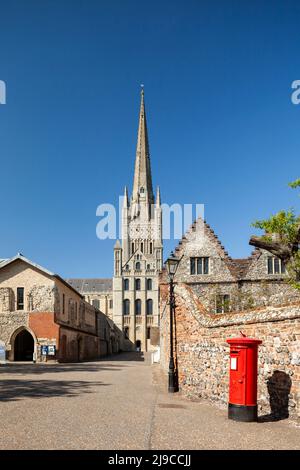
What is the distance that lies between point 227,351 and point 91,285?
112m

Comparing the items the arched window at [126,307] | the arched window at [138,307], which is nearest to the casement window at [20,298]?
the arched window at [126,307]

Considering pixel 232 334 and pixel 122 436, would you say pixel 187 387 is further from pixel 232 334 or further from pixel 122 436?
pixel 122 436

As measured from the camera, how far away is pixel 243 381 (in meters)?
9.62

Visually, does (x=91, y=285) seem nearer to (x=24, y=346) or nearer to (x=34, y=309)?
(x=24, y=346)

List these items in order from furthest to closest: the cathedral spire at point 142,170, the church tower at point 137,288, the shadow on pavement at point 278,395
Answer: the cathedral spire at point 142,170 < the church tower at point 137,288 < the shadow on pavement at point 278,395

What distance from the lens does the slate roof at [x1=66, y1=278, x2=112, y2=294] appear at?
120819 millimetres

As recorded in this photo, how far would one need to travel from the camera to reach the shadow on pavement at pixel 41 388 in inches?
526

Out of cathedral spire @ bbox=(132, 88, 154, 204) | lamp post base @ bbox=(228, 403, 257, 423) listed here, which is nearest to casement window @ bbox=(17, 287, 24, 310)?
lamp post base @ bbox=(228, 403, 257, 423)

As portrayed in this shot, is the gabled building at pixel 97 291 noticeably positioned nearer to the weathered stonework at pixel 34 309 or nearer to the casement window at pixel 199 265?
the weathered stonework at pixel 34 309

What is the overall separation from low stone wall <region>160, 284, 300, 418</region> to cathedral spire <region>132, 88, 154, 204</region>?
353ft

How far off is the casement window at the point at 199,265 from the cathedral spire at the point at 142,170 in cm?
9232

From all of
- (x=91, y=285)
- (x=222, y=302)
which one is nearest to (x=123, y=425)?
(x=222, y=302)

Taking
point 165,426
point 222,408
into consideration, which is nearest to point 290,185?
point 222,408
